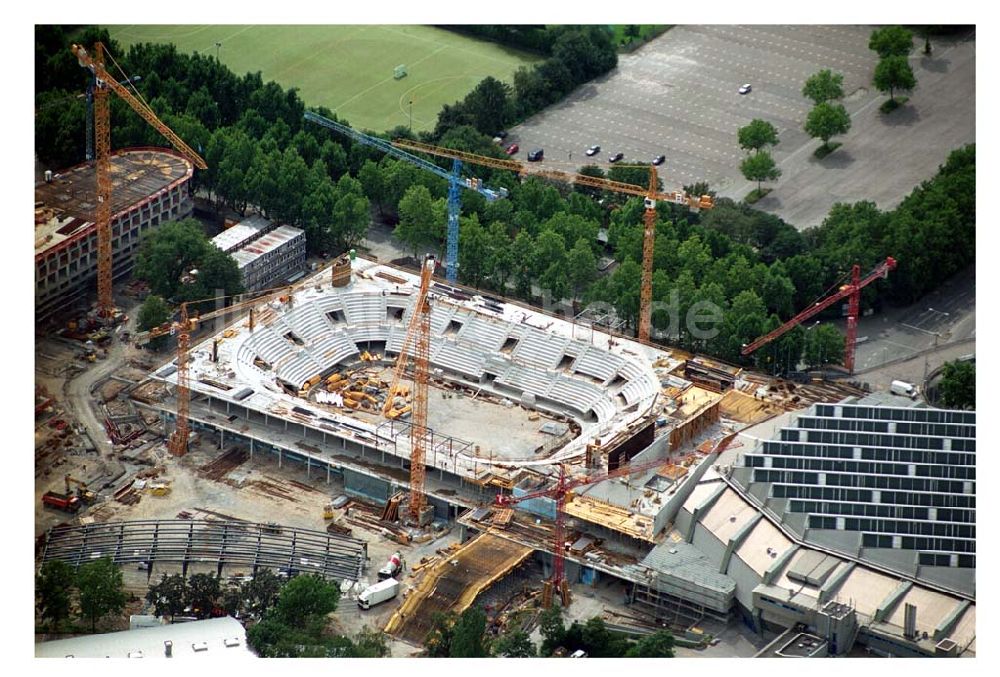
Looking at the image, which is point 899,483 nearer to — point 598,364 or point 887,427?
point 887,427

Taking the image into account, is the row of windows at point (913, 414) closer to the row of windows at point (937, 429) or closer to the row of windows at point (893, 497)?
the row of windows at point (937, 429)

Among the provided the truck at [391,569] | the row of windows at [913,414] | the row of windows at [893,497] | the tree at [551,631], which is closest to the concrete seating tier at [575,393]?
the row of windows at [913,414]

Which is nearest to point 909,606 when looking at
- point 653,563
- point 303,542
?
point 653,563

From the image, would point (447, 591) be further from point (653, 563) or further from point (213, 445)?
point (213, 445)

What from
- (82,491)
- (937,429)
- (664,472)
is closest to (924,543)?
(937,429)
